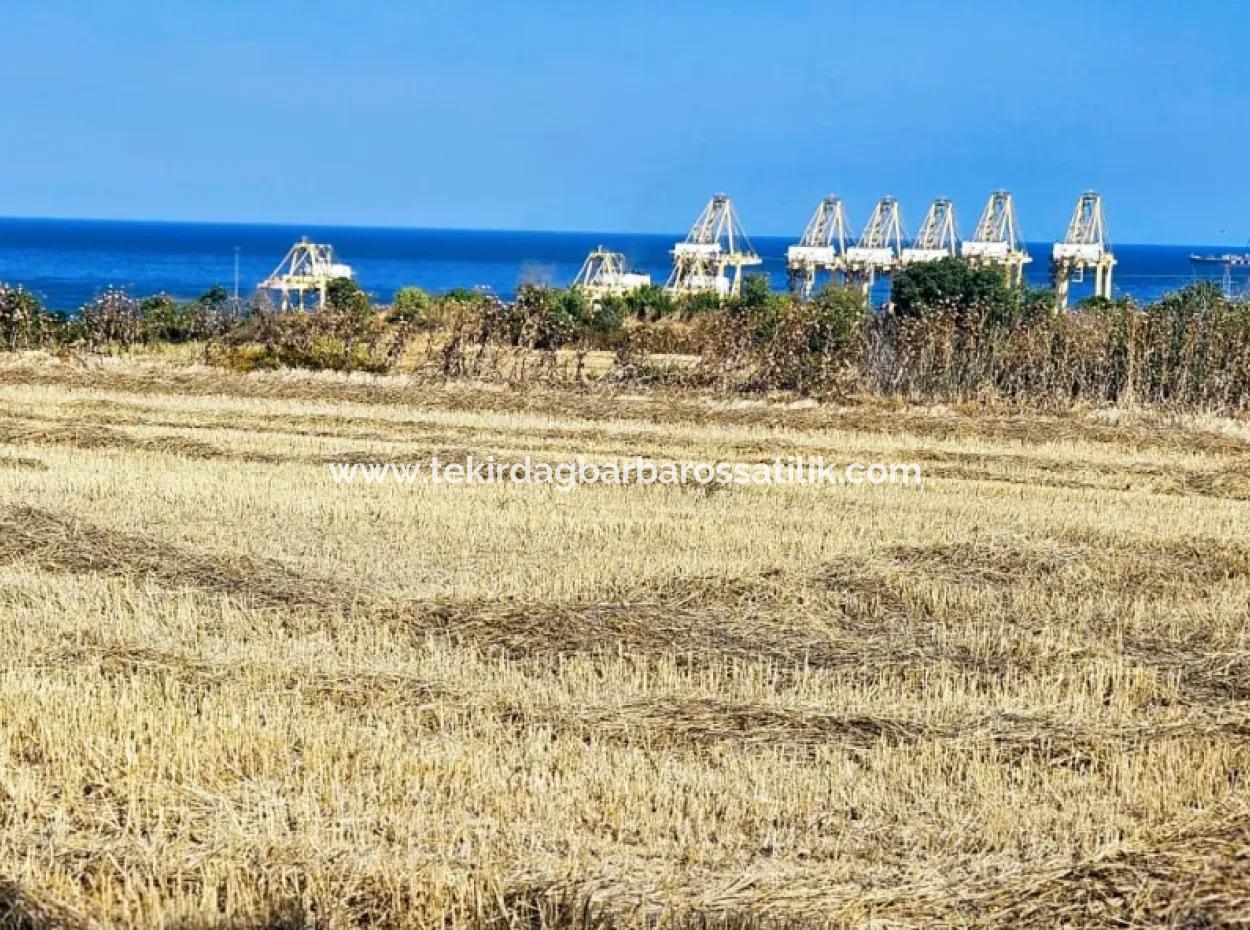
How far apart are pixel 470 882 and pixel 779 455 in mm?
11634

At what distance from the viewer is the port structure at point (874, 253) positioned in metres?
58.8

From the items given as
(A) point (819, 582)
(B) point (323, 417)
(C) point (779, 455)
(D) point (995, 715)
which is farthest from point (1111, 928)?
(B) point (323, 417)

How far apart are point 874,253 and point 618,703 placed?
177 feet

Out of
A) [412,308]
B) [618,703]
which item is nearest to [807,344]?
[618,703]

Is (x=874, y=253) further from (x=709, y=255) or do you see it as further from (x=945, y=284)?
(x=945, y=284)

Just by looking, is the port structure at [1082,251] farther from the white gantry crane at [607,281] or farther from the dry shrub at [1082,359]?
the dry shrub at [1082,359]

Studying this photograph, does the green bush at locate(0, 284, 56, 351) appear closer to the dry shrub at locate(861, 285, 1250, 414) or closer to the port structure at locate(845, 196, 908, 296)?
the dry shrub at locate(861, 285, 1250, 414)

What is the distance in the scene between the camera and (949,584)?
9.91 meters

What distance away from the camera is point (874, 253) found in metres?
59.4

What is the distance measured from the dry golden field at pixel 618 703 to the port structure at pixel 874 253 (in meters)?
44.7

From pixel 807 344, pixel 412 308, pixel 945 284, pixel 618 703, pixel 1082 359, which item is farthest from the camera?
pixel 412 308

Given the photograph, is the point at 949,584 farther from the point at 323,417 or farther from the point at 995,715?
the point at 323,417

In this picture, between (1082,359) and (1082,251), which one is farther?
(1082,251)

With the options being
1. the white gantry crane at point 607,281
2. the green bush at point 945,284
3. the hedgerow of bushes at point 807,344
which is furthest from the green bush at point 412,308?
the green bush at point 945,284
